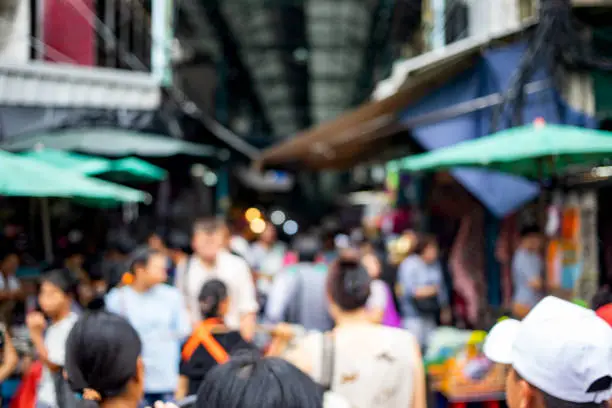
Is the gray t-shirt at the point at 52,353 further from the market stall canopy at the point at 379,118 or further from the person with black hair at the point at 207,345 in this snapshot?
the market stall canopy at the point at 379,118

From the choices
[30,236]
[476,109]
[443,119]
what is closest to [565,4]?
[476,109]

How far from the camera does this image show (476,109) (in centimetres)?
764

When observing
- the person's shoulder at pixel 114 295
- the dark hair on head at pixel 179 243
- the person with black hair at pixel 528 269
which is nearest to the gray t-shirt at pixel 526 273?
the person with black hair at pixel 528 269

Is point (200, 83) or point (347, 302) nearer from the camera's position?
point (347, 302)

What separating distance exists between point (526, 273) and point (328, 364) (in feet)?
15.8

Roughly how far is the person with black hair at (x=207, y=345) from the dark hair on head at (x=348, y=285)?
73 centimetres

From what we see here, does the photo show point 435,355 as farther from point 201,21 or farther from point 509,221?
point 201,21

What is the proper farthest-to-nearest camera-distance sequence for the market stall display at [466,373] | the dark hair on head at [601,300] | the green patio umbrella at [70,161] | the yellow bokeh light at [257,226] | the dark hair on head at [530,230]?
the yellow bokeh light at [257,226] < the green patio umbrella at [70,161] < the dark hair on head at [530,230] < the market stall display at [466,373] < the dark hair on head at [601,300]

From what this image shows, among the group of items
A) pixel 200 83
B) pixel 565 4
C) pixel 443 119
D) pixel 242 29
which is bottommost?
pixel 443 119

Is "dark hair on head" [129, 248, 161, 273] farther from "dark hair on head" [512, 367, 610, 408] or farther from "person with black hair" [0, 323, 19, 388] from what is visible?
"dark hair on head" [512, 367, 610, 408]

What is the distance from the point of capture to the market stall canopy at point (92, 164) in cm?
782

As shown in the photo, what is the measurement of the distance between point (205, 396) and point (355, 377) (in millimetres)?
1396

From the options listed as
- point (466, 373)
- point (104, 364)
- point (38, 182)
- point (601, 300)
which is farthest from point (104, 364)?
point (38, 182)

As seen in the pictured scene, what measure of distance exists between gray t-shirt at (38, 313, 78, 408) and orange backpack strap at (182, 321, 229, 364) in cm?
76
